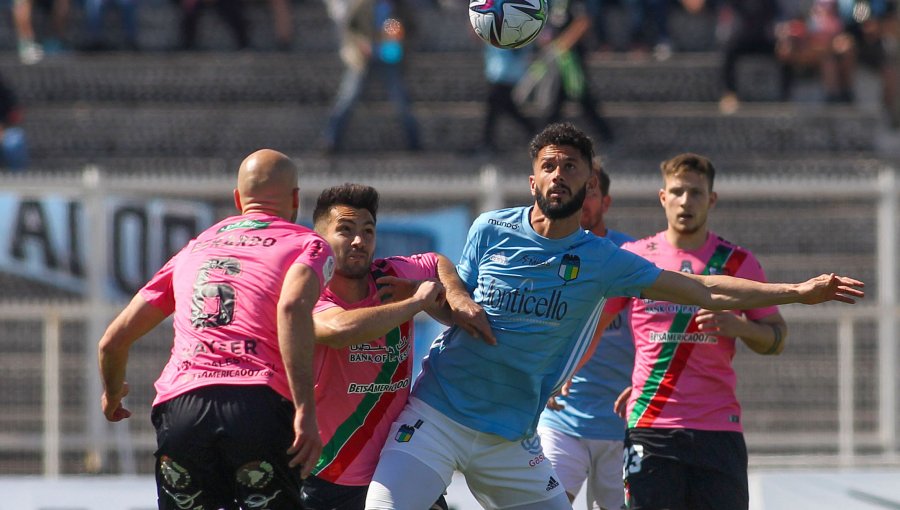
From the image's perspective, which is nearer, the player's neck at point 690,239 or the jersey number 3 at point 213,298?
the jersey number 3 at point 213,298

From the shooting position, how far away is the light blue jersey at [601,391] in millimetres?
7539

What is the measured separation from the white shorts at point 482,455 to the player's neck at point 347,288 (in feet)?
1.77

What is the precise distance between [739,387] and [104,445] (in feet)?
18.4

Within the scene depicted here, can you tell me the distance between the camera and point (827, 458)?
12.2m

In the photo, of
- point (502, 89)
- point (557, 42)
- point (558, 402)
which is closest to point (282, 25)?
point (502, 89)

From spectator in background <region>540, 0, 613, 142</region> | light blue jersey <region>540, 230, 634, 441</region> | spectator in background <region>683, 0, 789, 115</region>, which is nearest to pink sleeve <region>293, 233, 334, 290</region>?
light blue jersey <region>540, 230, 634, 441</region>

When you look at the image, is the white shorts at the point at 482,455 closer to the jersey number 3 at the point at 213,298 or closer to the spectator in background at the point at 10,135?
the jersey number 3 at the point at 213,298

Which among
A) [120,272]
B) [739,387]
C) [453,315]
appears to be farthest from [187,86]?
[453,315]

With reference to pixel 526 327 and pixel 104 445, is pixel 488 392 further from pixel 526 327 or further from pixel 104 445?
pixel 104 445

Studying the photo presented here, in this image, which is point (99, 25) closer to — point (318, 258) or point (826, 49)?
point (826, 49)

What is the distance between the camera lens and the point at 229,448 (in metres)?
5.31

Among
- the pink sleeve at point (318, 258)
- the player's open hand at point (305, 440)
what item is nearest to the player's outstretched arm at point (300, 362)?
the player's open hand at point (305, 440)

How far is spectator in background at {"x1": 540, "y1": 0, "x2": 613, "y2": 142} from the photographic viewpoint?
1562 cm

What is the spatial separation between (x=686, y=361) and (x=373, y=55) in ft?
32.8
